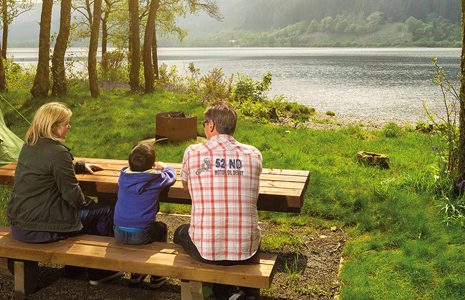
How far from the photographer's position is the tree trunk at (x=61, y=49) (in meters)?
17.4

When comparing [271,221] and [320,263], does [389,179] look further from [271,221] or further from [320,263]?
[320,263]

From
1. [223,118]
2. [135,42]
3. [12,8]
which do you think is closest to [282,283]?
[223,118]

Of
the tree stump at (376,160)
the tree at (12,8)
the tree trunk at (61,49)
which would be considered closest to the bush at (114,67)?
the tree at (12,8)

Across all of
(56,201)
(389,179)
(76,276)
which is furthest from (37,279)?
(389,179)

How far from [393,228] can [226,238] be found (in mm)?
3247

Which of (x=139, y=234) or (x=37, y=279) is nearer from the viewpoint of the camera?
(x=139, y=234)

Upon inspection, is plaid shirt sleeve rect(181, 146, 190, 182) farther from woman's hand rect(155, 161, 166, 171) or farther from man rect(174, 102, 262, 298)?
woman's hand rect(155, 161, 166, 171)

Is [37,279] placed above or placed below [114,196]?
below

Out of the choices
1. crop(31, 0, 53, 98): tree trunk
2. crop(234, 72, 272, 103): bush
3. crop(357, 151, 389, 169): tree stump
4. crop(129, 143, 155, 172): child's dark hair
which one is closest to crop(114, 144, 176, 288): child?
crop(129, 143, 155, 172): child's dark hair

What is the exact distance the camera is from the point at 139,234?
175 inches

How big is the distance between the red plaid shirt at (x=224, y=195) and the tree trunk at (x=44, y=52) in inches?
594

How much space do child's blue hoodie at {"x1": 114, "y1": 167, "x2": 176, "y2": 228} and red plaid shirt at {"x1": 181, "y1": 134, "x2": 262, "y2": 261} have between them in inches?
23.8

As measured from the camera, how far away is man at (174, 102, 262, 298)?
12.6 ft

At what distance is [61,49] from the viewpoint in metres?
17.7
